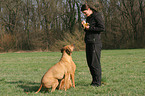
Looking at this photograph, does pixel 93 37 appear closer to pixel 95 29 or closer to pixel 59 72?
pixel 95 29

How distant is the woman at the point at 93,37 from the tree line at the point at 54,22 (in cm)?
3324

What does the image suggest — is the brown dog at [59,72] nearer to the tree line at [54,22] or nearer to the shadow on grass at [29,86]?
the shadow on grass at [29,86]

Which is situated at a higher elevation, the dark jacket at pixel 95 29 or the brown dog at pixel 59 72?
the dark jacket at pixel 95 29

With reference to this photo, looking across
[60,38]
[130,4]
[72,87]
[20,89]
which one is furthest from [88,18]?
[130,4]

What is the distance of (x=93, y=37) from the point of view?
5836 mm

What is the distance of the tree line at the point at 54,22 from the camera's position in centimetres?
4016

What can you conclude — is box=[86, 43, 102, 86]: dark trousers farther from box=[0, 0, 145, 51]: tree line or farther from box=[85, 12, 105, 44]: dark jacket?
box=[0, 0, 145, 51]: tree line

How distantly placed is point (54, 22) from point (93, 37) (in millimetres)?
37150

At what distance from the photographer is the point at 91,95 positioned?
516 centimetres

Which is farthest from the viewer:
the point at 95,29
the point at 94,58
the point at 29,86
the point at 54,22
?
the point at 54,22

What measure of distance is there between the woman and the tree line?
3324 cm

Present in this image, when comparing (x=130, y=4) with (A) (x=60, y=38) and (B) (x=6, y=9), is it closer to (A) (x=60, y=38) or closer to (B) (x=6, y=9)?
(A) (x=60, y=38)

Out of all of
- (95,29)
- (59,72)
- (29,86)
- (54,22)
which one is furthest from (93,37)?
(54,22)

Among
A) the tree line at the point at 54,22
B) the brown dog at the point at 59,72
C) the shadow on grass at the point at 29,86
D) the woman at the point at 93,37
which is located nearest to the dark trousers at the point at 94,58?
the woman at the point at 93,37
